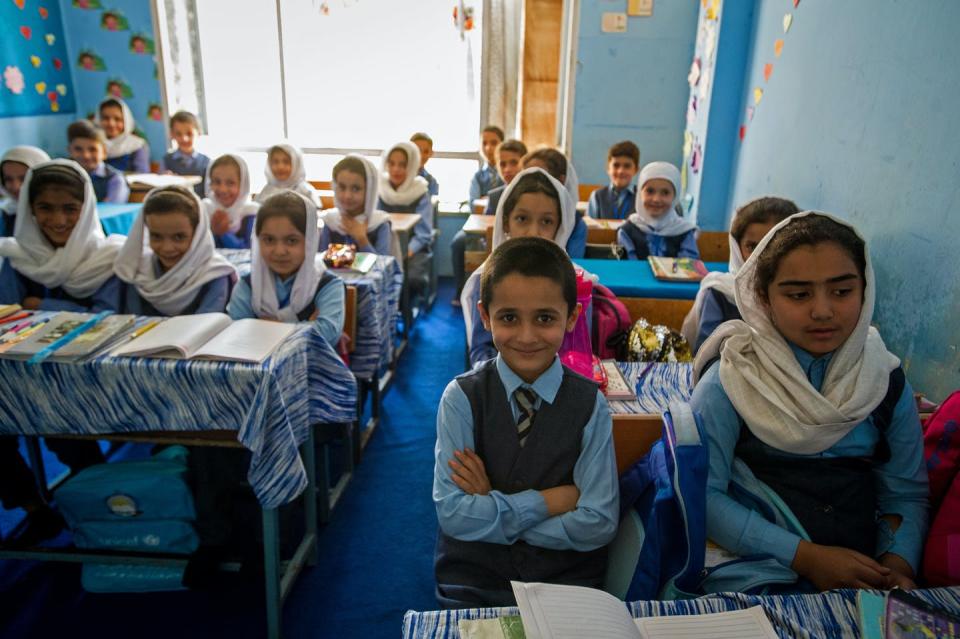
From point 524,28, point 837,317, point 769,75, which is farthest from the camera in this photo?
point 524,28

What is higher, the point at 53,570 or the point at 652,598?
the point at 652,598

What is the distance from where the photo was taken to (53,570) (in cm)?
208

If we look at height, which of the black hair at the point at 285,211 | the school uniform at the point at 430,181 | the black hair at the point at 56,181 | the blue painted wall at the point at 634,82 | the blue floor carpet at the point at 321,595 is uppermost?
the blue painted wall at the point at 634,82

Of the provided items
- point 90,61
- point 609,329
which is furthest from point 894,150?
point 90,61

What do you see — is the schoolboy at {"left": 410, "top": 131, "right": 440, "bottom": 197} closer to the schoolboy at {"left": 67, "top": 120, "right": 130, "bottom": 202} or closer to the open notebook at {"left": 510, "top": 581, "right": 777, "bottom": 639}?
the schoolboy at {"left": 67, "top": 120, "right": 130, "bottom": 202}

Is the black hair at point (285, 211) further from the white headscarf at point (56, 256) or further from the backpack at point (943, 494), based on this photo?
the backpack at point (943, 494)

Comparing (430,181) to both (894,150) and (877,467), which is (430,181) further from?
(877,467)

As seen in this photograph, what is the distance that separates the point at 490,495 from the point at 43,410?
4.03 ft

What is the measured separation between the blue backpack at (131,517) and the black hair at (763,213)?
80.3 inches

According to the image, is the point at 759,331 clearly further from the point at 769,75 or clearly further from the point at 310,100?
the point at 310,100

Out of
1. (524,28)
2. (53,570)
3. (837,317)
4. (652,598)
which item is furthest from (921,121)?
(524,28)

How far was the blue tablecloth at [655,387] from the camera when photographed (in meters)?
1.56

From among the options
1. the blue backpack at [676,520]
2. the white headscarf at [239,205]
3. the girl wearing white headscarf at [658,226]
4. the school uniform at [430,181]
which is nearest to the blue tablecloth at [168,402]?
the blue backpack at [676,520]

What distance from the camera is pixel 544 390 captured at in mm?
1281
